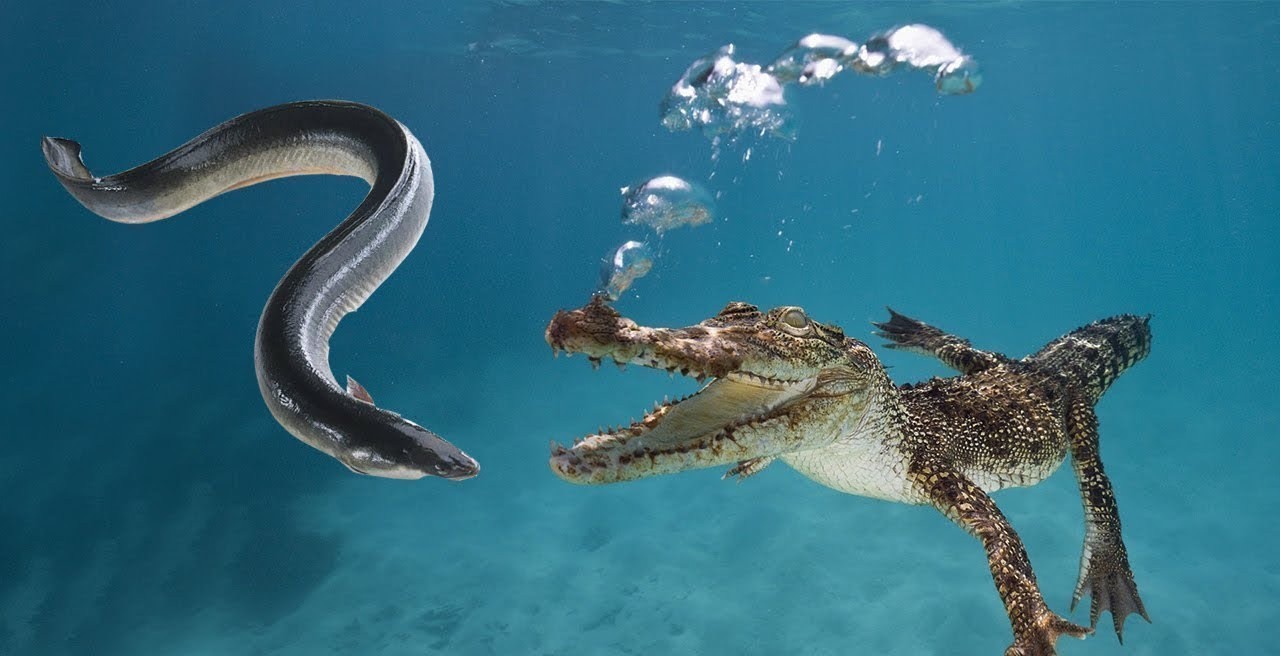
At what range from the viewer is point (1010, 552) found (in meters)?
2.91

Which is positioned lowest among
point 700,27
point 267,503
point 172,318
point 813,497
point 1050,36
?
point 267,503

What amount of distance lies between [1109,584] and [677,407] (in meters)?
2.89

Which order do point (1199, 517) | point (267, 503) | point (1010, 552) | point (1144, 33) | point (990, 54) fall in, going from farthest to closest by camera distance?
point (990, 54)
point (1144, 33)
point (267, 503)
point (1199, 517)
point (1010, 552)

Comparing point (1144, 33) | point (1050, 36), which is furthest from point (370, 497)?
point (1144, 33)

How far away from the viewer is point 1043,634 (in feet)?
8.72

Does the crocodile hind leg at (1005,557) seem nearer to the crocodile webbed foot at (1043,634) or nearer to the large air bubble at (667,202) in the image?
the crocodile webbed foot at (1043,634)

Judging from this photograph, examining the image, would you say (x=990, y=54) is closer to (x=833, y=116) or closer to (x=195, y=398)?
(x=833, y=116)

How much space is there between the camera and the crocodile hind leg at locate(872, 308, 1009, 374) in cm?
479

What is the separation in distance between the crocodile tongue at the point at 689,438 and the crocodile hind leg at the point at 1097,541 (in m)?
2.26

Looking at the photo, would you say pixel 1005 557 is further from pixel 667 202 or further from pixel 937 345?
pixel 667 202

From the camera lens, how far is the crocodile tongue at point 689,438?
2387 millimetres

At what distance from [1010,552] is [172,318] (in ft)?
100

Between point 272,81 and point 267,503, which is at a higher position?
point 272,81

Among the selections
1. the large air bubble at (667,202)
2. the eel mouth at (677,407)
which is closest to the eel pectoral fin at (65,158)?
the eel mouth at (677,407)
